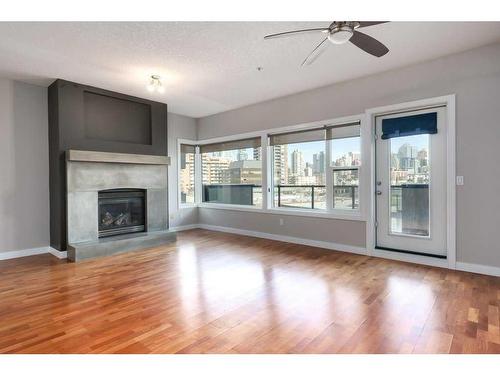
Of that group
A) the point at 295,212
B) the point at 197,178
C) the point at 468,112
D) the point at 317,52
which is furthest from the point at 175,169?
the point at 468,112

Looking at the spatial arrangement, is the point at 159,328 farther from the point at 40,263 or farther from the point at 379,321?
the point at 40,263

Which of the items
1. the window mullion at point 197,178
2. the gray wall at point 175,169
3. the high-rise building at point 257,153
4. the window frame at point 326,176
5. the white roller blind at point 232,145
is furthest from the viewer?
the window mullion at point 197,178

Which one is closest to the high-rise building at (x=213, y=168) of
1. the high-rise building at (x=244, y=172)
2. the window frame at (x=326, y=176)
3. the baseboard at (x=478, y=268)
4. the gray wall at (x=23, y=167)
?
the high-rise building at (x=244, y=172)

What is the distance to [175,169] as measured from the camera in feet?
20.6

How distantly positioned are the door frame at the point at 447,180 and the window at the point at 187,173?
13.3 feet

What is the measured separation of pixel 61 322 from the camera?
2.23m

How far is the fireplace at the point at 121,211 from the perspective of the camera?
15.2ft

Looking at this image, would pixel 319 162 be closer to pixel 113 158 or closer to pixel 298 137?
pixel 298 137

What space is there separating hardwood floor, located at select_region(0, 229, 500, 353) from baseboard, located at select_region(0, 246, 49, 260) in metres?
0.29

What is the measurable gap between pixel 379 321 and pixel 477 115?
2.75 metres

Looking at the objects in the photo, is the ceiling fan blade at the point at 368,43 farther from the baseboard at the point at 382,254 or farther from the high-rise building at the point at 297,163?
the baseboard at the point at 382,254

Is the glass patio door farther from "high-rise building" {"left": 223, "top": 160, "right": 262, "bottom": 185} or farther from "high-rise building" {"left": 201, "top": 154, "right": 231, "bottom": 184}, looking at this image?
"high-rise building" {"left": 201, "top": 154, "right": 231, "bottom": 184}

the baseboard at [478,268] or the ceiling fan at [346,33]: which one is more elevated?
the ceiling fan at [346,33]

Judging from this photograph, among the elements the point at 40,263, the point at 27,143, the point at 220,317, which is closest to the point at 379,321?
the point at 220,317
